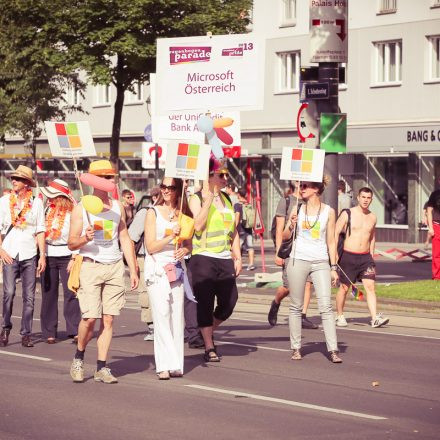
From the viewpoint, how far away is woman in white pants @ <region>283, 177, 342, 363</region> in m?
14.3

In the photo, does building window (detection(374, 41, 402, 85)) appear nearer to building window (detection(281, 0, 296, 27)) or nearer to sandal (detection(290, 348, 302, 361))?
building window (detection(281, 0, 296, 27))

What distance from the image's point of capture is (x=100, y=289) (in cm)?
1243

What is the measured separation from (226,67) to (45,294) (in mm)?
4538

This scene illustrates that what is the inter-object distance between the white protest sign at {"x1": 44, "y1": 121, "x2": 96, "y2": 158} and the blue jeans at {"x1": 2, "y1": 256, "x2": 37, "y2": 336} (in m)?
1.57

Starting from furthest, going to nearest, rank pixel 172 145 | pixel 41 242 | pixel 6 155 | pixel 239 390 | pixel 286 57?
pixel 6 155, pixel 286 57, pixel 41 242, pixel 172 145, pixel 239 390

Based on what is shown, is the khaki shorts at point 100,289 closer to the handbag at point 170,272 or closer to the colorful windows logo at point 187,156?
the handbag at point 170,272

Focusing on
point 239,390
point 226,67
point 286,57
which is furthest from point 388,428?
point 286,57

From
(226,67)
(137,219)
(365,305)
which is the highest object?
(226,67)

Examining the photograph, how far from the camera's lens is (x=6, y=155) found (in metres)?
67.1

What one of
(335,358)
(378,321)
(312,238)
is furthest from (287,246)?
(378,321)

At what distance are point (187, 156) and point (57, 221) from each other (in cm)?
325

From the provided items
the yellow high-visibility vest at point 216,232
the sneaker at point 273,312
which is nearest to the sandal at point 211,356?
the yellow high-visibility vest at point 216,232

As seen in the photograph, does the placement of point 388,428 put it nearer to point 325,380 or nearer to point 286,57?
point 325,380

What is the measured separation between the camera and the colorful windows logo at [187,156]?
1329 cm
